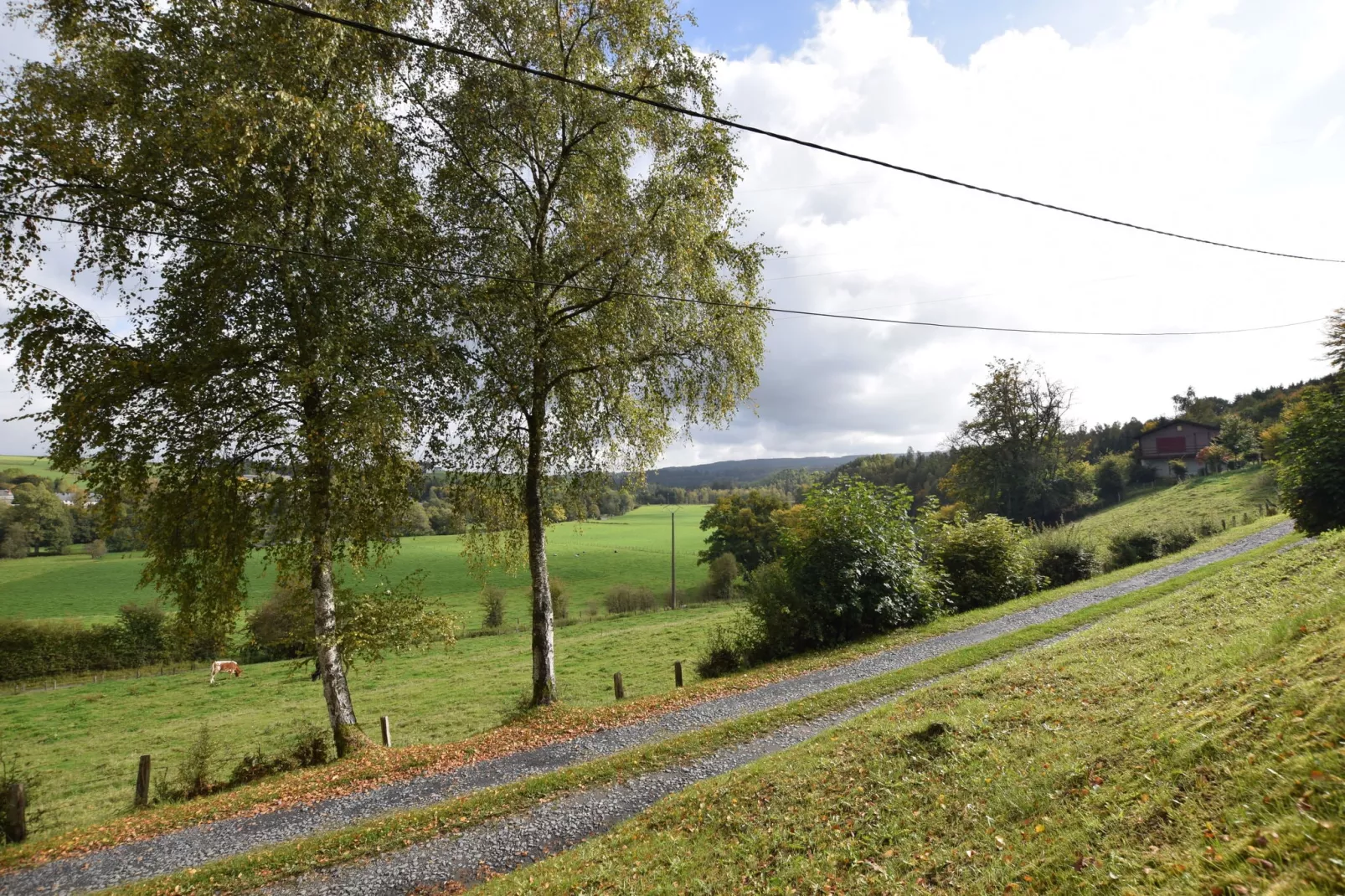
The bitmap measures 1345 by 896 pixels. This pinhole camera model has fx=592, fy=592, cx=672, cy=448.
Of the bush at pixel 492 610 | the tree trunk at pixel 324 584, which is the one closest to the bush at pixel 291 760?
the tree trunk at pixel 324 584

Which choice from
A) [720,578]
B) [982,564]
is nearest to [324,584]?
[982,564]

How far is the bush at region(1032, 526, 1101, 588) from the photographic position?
83.8 ft

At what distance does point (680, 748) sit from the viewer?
34.0ft

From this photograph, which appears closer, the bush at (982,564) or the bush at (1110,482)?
the bush at (982,564)

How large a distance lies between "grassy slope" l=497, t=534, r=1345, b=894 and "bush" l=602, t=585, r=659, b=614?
43.0 metres

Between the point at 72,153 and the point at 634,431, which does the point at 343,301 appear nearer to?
the point at 72,153

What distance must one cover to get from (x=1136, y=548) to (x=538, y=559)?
1134 inches

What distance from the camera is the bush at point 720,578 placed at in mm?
52844

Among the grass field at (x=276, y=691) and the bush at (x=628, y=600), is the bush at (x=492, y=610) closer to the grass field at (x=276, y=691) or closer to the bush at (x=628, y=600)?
the grass field at (x=276, y=691)

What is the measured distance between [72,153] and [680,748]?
14.3 metres

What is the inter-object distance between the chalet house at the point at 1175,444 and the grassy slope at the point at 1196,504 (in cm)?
992

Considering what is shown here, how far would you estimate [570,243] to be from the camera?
1338cm

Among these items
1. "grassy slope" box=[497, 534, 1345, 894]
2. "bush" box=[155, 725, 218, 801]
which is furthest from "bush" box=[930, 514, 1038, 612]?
"bush" box=[155, 725, 218, 801]

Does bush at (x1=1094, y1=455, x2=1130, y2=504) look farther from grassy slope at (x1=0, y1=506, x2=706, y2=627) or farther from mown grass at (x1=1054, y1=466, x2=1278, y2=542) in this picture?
grassy slope at (x1=0, y1=506, x2=706, y2=627)
